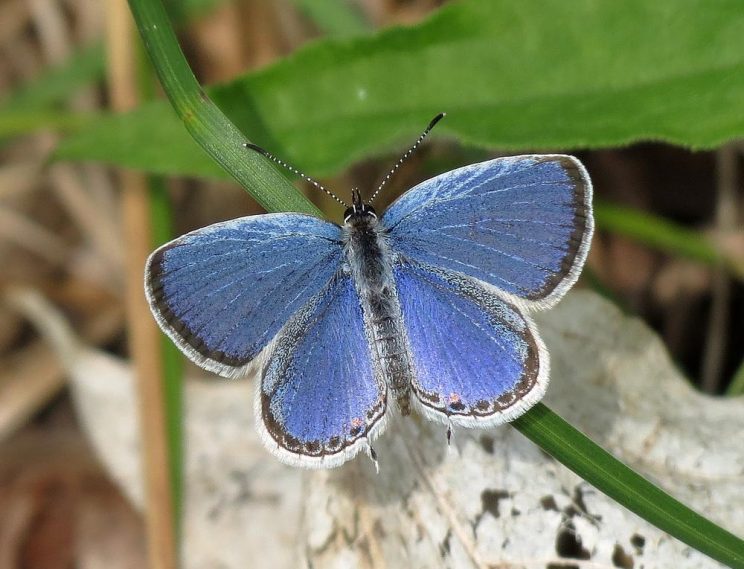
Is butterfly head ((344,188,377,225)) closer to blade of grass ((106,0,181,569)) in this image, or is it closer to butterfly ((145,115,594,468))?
butterfly ((145,115,594,468))

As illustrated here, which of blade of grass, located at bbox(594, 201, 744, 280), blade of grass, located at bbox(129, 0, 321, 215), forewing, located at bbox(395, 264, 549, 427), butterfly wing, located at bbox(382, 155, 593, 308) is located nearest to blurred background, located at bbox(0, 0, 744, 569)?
blade of grass, located at bbox(594, 201, 744, 280)

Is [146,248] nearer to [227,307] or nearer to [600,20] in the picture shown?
[227,307]

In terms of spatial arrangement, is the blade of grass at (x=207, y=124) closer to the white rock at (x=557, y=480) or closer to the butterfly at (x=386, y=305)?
the butterfly at (x=386, y=305)

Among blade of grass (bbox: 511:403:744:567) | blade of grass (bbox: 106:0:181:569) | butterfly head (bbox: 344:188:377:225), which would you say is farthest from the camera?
blade of grass (bbox: 106:0:181:569)

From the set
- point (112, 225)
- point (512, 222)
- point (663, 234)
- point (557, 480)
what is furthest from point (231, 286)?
point (112, 225)

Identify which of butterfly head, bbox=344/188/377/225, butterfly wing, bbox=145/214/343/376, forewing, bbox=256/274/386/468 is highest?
butterfly head, bbox=344/188/377/225

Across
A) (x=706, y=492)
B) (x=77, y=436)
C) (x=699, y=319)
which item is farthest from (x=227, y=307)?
(x=699, y=319)

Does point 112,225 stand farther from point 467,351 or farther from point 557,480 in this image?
point 557,480
